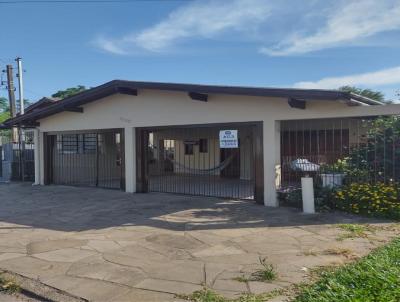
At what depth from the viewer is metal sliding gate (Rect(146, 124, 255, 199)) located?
15389mm

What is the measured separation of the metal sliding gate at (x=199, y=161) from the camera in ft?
50.5

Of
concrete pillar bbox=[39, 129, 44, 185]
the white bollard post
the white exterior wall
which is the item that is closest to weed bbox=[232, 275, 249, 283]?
the white bollard post

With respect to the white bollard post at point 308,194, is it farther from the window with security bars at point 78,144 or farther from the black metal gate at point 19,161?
the black metal gate at point 19,161

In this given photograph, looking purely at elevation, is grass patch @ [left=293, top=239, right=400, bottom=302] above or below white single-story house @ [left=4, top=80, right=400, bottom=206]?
below

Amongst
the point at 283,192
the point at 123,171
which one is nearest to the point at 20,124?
the point at 123,171

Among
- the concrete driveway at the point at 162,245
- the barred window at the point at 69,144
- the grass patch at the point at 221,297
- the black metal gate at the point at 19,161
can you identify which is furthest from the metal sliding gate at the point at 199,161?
the grass patch at the point at 221,297

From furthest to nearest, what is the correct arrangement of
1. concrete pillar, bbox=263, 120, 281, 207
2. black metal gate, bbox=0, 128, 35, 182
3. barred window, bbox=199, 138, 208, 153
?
barred window, bbox=199, 138, 208, 153, black metal gate, bbox=0, 128, 35, 182, concrete pillar, bbox=263, 120, 281, 207

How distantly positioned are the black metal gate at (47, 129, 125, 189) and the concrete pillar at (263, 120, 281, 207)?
25.5 ft

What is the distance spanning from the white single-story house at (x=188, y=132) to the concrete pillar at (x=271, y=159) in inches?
0.9

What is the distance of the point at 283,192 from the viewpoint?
398 inches

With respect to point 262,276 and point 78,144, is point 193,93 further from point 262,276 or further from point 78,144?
point 78,144

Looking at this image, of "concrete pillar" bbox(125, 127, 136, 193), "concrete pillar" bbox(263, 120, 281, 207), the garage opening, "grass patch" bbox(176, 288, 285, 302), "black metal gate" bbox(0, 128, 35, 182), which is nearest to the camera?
"grass patch" bbox(176, 288, 285, 302)

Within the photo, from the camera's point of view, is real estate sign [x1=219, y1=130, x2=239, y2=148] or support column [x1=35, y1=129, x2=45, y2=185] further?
support column [x1=35, y1=129, x2=45, y2=185]

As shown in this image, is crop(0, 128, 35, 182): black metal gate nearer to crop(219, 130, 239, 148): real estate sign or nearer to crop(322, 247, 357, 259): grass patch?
crop(219, 130, 239, 148): real estate sign
